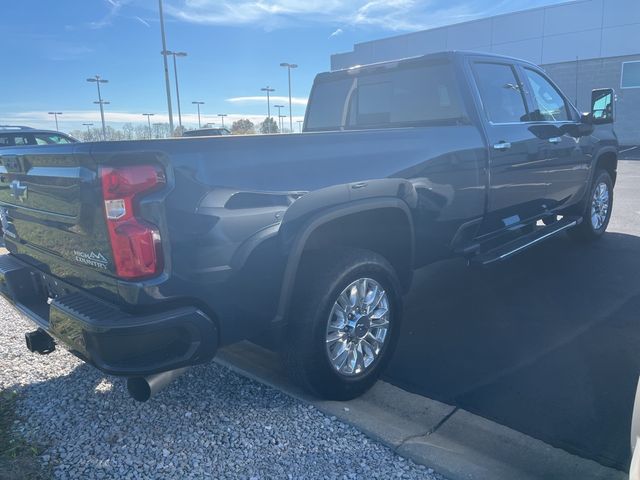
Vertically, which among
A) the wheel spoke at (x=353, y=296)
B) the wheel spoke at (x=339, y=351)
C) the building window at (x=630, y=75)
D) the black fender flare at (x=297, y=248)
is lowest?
the wheel spoke at (x=339, y=351)

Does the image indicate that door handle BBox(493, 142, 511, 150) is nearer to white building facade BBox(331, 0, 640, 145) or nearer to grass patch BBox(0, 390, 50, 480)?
grass patch BBox(0, 390, 50, 480)

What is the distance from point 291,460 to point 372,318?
98 cm

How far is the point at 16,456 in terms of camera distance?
2506 millimetres

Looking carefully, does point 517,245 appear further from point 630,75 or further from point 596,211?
point 630,75

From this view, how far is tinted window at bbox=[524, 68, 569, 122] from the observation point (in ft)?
16.1

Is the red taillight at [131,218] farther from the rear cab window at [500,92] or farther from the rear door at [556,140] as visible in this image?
the rear door at [556,140]

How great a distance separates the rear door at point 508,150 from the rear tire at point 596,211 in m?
1.69

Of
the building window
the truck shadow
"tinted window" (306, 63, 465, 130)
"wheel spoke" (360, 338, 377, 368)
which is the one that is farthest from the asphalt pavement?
the building window

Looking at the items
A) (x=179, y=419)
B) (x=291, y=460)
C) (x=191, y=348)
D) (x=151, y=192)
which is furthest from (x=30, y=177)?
(x=291, y=460)

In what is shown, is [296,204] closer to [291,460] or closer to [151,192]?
[151,192]

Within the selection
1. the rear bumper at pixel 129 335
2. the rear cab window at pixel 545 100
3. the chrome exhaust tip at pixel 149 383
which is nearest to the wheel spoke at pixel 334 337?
the rear bumper at pixel 129 335

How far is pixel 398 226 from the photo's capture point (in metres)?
3.31

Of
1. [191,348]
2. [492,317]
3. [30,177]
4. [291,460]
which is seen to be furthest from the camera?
[492,317]

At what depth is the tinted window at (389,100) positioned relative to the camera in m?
4.10
